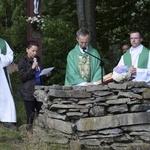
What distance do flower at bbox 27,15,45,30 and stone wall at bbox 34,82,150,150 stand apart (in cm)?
371

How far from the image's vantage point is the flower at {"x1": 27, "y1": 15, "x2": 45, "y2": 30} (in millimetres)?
9648

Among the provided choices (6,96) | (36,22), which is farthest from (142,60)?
(36,22)

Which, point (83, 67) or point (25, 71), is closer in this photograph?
point (83, 67)

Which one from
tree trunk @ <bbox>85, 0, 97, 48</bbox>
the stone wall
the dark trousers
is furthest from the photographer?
tree trunk @ <bbox>85, 0, 97, 48</bbox>

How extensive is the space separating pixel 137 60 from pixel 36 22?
3555 mm

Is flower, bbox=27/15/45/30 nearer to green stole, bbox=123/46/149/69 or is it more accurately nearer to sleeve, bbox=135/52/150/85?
green stole, bbox=123/46/149/69

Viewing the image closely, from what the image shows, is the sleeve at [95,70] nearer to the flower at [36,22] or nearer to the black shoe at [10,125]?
the black shoe at [10,125]

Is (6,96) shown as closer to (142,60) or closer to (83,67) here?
(83,67)

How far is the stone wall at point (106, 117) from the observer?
6023 millimetres

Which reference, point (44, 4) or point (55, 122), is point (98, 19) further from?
point (55, 122)

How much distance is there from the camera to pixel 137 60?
21.9 feet

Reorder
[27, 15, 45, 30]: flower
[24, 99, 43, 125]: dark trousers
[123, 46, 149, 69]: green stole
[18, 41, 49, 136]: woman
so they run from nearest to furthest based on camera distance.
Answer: [123, 46, 149, 69]: green stole → [18, 41, 49, 136]: woman → [24, 99, 43, 125]: dark trousers → [27, 15, 45, 30]: flower

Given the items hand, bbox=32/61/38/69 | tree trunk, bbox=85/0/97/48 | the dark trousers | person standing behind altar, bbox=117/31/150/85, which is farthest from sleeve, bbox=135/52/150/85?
tree trunk, bbox=85/0/97/48

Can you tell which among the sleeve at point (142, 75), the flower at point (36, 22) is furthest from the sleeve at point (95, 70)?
the flower at point (36, 22)
